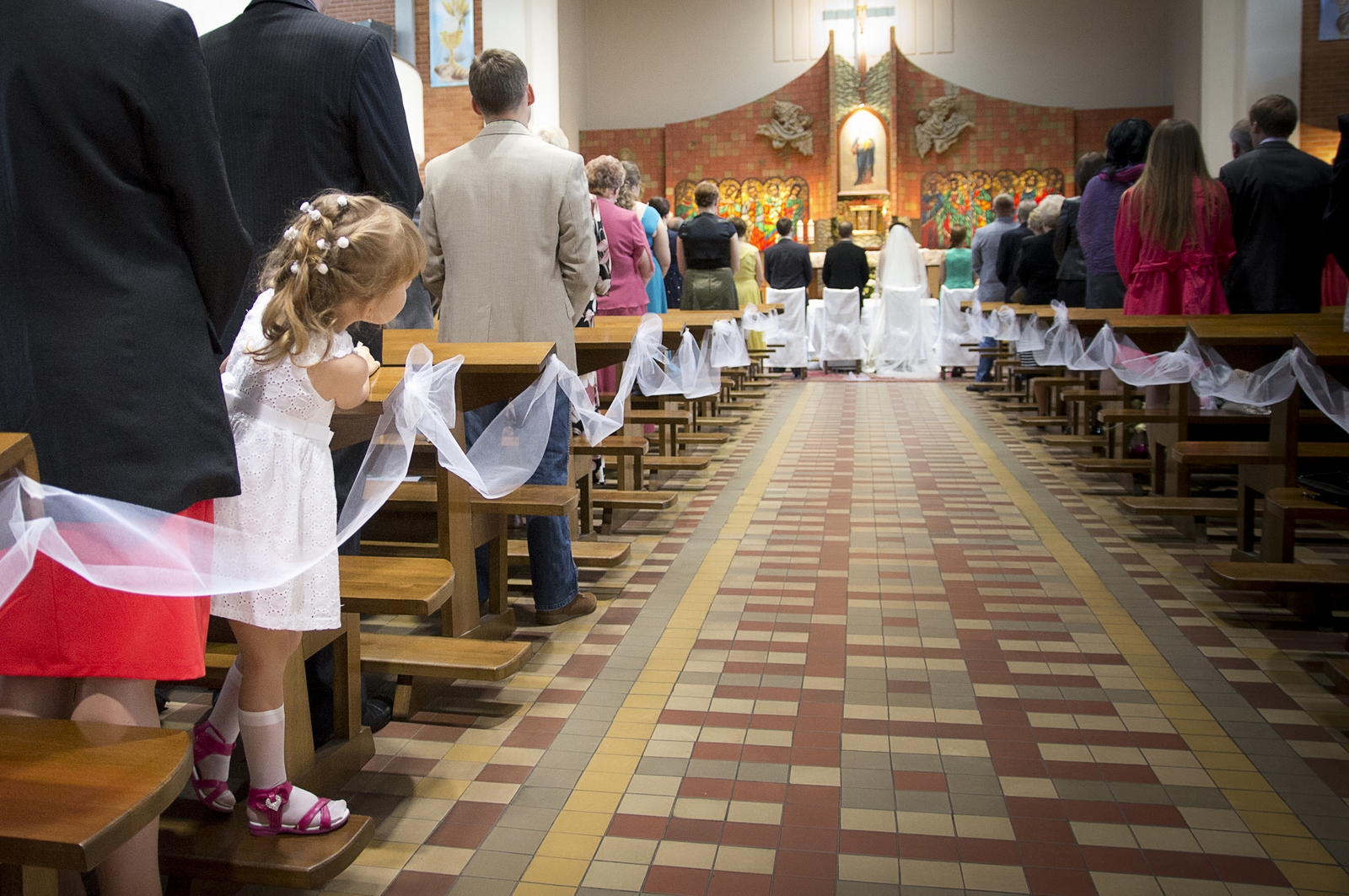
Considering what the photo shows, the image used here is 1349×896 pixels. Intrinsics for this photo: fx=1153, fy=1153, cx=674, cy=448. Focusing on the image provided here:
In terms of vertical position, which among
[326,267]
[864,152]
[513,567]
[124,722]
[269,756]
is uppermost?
[864,152]

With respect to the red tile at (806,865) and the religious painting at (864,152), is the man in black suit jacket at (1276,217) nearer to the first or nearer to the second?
the red tile at (806,865)

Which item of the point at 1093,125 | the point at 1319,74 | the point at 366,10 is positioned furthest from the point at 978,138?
the point at 366,10

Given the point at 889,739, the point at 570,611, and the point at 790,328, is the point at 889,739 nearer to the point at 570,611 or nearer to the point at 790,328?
the point at 570,611

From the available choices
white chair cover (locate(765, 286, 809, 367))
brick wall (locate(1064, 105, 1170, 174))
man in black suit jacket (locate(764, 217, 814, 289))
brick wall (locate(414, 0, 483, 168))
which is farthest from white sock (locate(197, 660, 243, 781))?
brick wall (locate(1064, 105, 1170, 174))

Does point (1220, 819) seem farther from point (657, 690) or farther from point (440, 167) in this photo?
point (440, 167)

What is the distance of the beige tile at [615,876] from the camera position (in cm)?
203

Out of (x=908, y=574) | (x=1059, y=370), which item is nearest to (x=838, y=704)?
(x=908, y=574)

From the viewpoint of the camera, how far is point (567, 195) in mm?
3527

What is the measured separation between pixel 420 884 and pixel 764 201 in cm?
1678

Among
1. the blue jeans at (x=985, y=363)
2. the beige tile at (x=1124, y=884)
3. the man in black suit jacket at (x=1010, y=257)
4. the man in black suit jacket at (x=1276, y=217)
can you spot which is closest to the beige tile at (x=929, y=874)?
the beige tile at (x=1124, y=884)

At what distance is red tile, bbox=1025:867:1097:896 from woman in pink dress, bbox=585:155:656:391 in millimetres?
3958

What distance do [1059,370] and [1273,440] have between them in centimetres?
455

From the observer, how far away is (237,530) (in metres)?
1.82

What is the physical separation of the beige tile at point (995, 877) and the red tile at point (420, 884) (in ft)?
2.99
